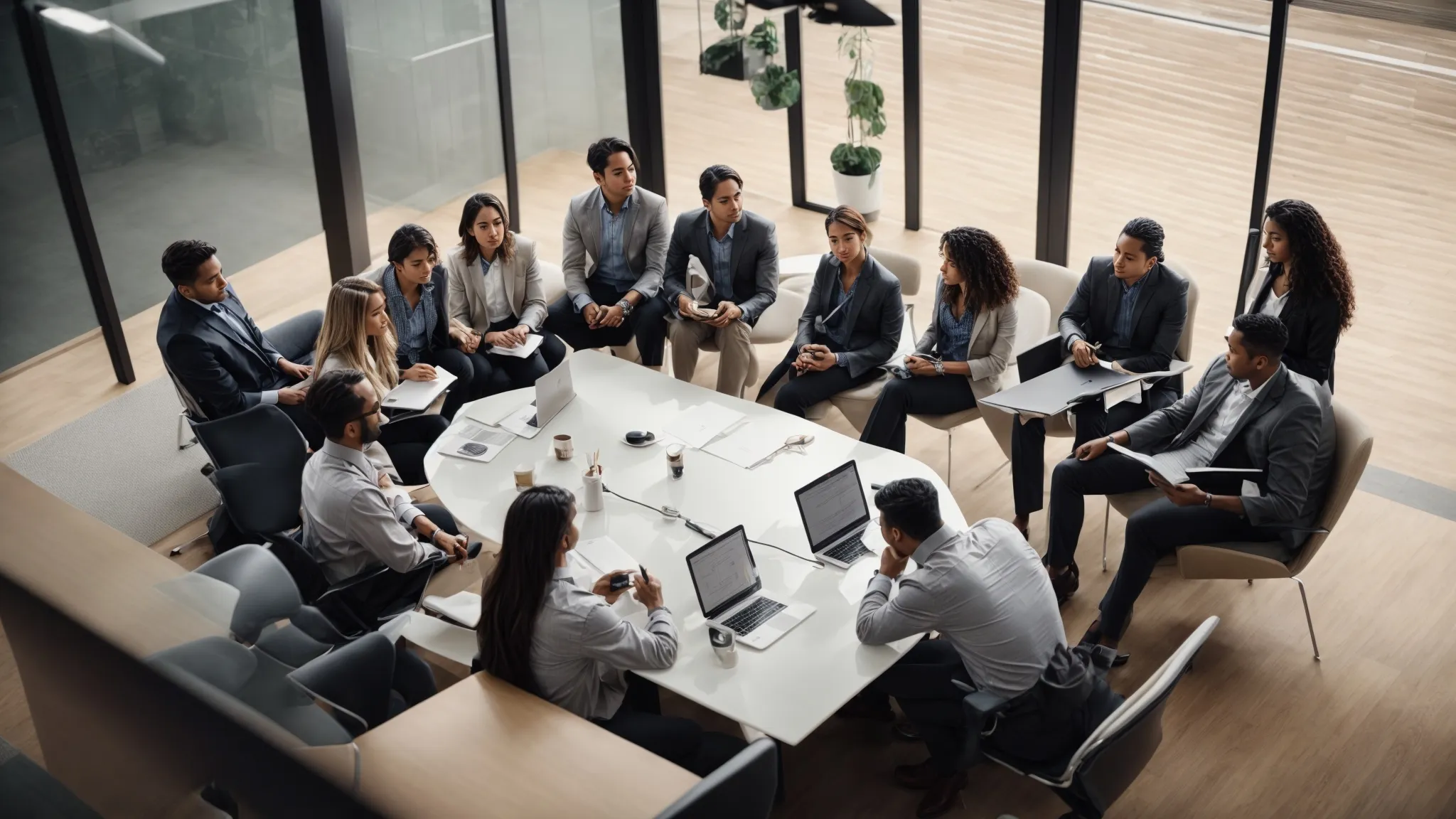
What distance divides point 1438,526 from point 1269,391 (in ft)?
5.22

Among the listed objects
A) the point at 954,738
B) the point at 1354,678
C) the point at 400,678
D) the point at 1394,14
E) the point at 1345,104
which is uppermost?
the point at 1394,14

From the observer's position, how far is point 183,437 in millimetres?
6348

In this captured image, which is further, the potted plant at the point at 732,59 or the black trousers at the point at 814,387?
the black trousers at the point at 814,387

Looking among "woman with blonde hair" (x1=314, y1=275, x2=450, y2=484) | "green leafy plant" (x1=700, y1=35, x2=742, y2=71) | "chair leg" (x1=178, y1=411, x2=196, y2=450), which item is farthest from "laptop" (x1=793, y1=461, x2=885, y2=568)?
"chair leg" (x1=178, y1=411, x2=196, y2=450)

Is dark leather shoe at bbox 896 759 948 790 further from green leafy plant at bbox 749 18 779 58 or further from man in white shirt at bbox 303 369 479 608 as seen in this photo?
green leafy plant at bbox 749 18 779 58

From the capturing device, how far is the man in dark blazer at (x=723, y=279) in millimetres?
6031

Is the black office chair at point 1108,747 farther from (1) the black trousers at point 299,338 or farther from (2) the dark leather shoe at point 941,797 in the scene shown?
(1) the black trousers at point 299,338

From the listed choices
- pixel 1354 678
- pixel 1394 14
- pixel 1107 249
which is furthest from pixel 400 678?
pixel 1394 14

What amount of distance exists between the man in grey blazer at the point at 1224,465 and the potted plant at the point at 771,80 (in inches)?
136

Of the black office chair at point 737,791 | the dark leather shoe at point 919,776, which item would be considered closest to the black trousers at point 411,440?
the dark leather shoe at point 919,776

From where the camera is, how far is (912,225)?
26.3 ft

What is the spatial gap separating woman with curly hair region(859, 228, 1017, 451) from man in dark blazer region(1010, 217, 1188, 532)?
0.29m

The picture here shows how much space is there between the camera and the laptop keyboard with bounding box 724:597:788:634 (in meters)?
3.86

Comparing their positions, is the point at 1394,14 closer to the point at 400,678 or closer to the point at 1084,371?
the point at 1084,371
